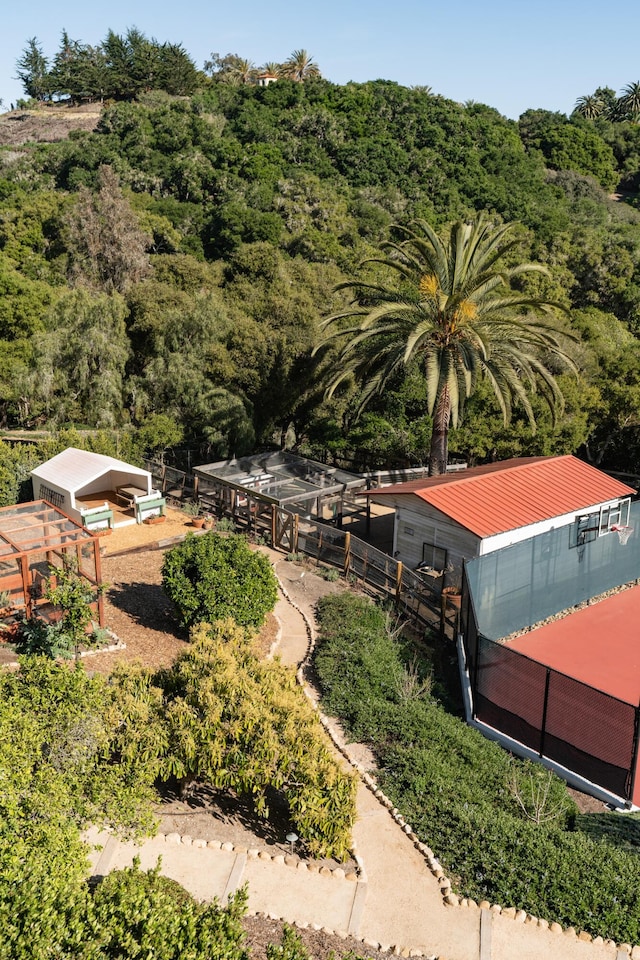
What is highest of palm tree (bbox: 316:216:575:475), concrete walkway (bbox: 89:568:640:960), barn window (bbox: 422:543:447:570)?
palm tree (bbox: 316:216:575:475)

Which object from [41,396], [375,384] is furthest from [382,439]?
[41,396]

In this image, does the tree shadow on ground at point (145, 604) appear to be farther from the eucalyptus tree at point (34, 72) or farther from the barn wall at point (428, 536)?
the eucalyptus tree at point (34, 72)

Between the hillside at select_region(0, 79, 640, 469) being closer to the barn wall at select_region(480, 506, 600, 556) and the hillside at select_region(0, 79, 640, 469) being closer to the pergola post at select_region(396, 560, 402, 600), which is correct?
the barn wall at select_region(480, 506, 600, 556)

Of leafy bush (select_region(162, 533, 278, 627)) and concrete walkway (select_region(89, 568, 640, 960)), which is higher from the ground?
leafy bush (select_region(162, 533, 278, 627))

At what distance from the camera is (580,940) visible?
9586mm

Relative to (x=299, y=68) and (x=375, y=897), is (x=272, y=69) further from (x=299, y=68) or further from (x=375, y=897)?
(x=375, y=897)

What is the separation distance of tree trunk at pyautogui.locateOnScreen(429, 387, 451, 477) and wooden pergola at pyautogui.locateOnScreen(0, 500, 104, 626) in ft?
38.3

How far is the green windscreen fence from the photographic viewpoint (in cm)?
1789

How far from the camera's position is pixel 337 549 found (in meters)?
21.1

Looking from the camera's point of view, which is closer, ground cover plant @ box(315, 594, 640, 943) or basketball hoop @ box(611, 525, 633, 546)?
ground cover plant @ box(315, 594, 640, 943)

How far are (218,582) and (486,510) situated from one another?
8.12m

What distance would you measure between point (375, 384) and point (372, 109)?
3005 inches

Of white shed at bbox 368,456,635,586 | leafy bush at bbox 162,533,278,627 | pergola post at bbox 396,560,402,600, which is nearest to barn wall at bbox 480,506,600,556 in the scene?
white shed at bbox 368,456,635,586

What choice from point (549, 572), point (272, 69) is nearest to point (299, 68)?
point (272, 69)
